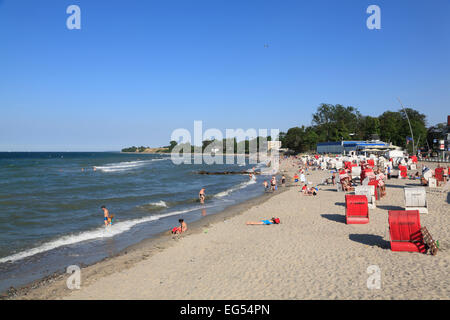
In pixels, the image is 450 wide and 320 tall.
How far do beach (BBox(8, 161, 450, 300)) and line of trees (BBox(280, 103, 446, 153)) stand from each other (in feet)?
197

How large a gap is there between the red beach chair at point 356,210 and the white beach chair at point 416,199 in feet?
6.89

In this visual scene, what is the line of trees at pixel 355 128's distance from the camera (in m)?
69.8

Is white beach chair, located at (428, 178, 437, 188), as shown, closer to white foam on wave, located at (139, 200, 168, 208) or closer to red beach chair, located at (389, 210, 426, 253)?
red beach chair, located at (389, 210, 426, 253)

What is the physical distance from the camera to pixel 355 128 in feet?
345

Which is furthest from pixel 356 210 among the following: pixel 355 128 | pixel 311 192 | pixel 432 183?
pixel 355 128

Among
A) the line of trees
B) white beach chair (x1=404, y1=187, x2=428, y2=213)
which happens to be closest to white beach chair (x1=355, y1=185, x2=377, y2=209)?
white beach chair (x1=404, y1=187, x2=428, y2=213)

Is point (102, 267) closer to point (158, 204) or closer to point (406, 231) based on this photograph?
point (406, 231)

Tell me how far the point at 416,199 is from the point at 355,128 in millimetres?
99871

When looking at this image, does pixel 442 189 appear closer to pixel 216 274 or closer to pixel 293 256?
pixel 293 256

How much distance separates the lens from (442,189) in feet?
60.7

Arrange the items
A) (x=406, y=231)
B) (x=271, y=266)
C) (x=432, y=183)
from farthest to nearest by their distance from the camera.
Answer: (x=432, y=183)
(x=406, y=231)
(x=271, y=266)

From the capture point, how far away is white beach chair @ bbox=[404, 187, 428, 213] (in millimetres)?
13008
